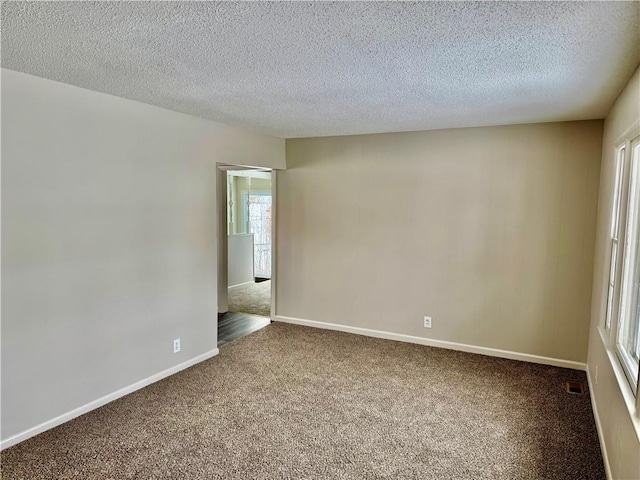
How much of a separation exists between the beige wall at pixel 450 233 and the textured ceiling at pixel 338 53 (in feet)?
2.42

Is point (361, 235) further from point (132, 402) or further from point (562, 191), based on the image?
point (132, 402)

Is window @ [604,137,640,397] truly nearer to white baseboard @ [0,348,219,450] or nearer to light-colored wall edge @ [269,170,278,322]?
white baseboard @ [0,348,219,450]

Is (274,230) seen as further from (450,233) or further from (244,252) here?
(244,252)

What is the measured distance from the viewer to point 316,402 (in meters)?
3.24

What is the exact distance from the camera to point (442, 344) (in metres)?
4.50

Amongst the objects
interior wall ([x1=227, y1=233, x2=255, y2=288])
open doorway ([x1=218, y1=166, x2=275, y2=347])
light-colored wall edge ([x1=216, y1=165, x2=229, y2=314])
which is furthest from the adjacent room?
interior wall ([x1=227, y1=233, x2=255, y2=288])

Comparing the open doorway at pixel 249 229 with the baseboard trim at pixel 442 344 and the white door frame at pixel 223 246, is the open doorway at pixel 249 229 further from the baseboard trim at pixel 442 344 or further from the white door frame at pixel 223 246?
the baseboard trim at pixel 442 344

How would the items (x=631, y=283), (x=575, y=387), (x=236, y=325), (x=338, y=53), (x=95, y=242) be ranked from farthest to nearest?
(x=236, y=325) < (x=575, y=387) < (x=95, y=242) < (x=631, y=283) < (x=338, y=53)

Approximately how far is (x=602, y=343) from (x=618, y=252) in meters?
0.68

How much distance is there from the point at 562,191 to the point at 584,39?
230cm

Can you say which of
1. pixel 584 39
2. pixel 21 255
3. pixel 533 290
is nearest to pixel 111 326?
pixel 21 255

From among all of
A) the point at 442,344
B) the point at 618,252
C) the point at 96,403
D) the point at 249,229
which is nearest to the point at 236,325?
the point at 96,403

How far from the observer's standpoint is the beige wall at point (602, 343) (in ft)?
6.31

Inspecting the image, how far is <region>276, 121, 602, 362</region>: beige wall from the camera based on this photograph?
388 centimetres
